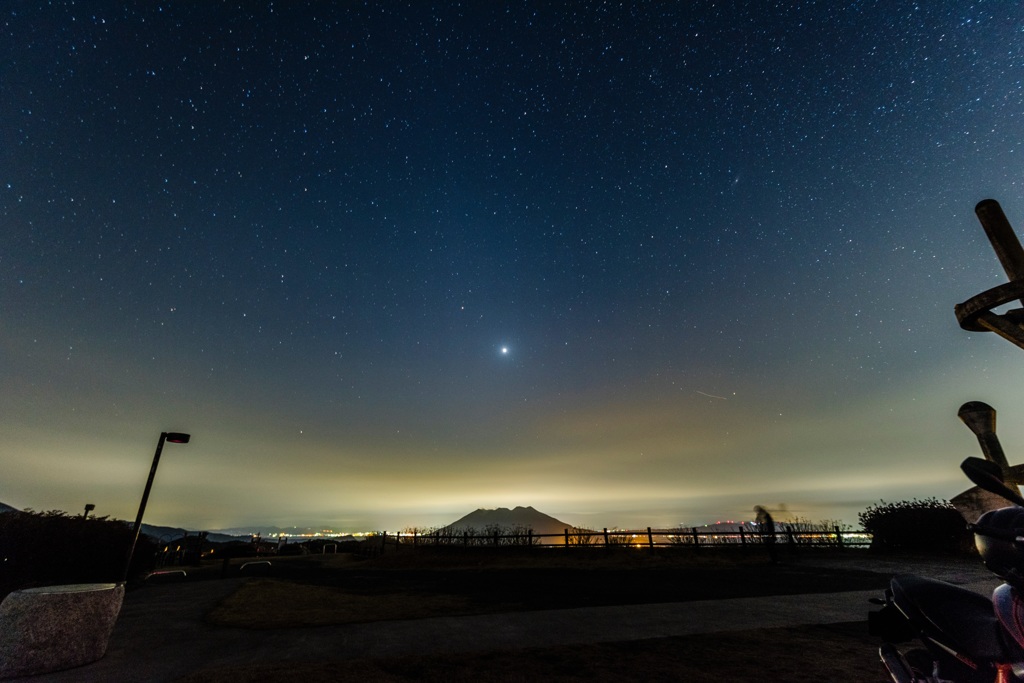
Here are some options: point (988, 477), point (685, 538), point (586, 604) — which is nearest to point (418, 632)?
point (586, 604)

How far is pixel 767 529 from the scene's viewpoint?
17781 millimetres

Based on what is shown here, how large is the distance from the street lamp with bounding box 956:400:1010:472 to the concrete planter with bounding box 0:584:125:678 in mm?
11360

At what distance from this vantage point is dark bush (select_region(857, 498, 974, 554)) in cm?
1579

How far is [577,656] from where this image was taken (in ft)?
15.3

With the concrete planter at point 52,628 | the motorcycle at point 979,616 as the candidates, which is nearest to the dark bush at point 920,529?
the motorcycle at point 979,616

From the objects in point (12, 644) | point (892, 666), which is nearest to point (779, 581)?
point (892, 666)

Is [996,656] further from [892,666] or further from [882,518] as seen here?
[882,518]

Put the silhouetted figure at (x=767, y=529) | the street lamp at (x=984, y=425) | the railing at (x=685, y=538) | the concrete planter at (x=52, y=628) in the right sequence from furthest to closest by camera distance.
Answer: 1. the railing at (x=685, y=538)
2. the silhouetted figure at (x=767, y=529)
3. the street lamp at (x=984, y=425)
4. the concrete planter at (x=52, y=628)

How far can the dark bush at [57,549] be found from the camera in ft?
29.8

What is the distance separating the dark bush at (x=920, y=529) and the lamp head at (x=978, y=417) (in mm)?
13187

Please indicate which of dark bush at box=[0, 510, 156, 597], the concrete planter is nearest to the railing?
dark bush at box=[0, 510, 156, 597]

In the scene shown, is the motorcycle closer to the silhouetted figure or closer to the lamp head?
the lamp head

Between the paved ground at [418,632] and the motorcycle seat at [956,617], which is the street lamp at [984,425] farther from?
the motorcycle seat at [956,617]

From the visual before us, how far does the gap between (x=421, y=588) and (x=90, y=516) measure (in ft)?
30.9
